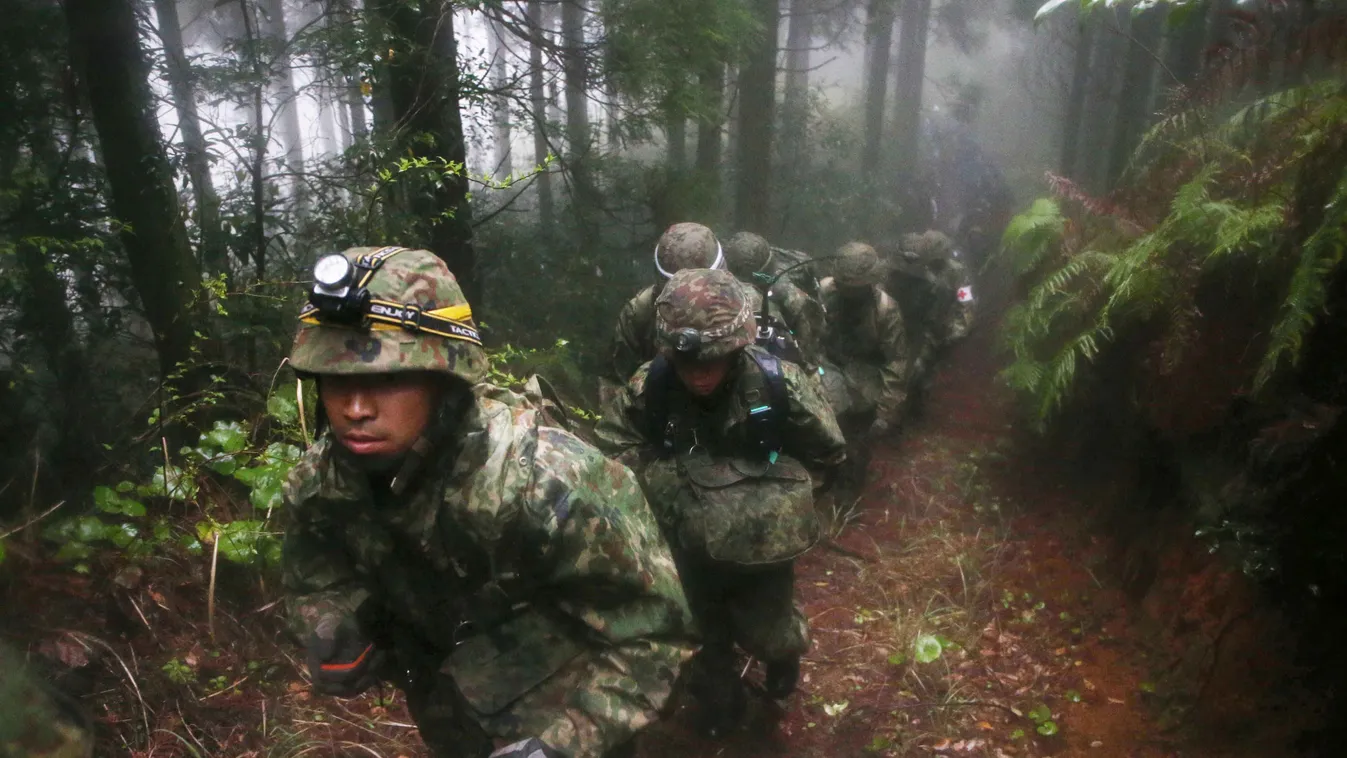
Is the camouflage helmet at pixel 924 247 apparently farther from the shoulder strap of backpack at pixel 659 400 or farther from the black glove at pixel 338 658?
the black glove at pixel 338 658

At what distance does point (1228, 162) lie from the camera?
4.96 m

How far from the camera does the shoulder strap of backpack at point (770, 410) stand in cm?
364

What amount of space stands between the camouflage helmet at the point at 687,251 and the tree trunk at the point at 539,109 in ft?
3.19

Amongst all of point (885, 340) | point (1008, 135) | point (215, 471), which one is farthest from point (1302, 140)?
point (1008, 135)

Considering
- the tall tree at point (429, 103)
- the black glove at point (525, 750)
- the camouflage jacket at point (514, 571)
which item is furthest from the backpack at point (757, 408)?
the tall tree at point (429, 103)

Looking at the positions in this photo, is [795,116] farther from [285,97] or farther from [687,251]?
[687,251]

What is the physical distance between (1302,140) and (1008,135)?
85.9 feet

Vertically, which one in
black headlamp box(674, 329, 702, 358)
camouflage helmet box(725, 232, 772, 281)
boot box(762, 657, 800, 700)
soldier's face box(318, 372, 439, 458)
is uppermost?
soldier's face box(318, 372, 439, 458)

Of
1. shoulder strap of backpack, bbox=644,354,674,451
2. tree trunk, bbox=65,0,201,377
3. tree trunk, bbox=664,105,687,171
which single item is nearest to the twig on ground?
tree trunk, bbox=65,0,201,377

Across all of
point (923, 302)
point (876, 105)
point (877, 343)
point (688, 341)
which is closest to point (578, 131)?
point (877, 343)

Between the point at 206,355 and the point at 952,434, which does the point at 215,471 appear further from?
the point at 952,434

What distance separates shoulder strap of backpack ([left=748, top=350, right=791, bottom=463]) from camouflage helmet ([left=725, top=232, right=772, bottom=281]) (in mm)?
2958

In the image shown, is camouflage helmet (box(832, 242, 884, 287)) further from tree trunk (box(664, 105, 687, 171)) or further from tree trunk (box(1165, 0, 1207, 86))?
tree trunk (box(1165, 0, 1207, 86))

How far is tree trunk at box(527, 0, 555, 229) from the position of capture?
651cm
